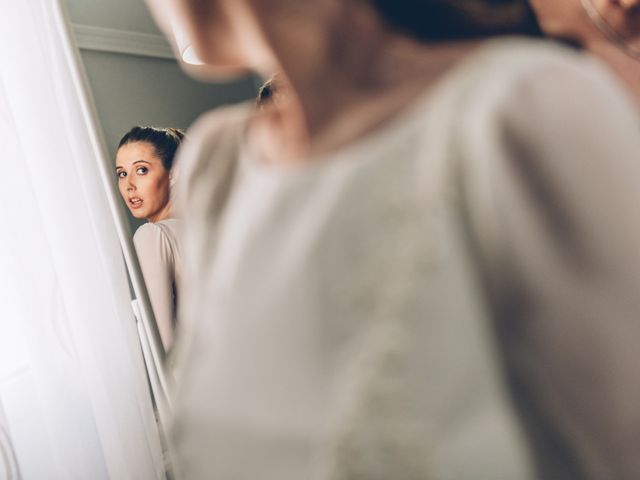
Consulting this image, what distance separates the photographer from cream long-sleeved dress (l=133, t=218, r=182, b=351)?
5.34 ft

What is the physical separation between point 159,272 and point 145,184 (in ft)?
1.34

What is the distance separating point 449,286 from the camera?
263 millimetres

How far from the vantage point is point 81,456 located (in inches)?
56.9

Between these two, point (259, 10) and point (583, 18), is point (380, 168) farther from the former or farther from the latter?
point (583, 18)

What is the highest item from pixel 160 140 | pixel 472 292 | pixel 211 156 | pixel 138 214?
pixel 160 140

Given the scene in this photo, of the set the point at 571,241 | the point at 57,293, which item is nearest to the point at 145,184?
the point at 57,293

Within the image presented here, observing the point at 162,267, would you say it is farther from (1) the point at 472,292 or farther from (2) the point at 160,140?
(1) the point at 472,292

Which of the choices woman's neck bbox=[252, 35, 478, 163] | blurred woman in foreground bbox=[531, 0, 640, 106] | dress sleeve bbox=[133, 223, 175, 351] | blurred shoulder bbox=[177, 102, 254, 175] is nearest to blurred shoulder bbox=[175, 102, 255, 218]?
blurred shoulder bbox=[177, 102, 254, 175]

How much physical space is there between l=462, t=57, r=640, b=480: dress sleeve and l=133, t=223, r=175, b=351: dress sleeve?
146 centimetres

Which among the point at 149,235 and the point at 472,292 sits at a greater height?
the point at 149,235

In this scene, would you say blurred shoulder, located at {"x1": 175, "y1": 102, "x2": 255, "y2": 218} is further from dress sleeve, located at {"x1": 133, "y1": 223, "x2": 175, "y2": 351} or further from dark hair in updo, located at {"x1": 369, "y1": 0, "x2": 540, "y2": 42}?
dress sleeve, located at {"x1": 133, "y1": 223, "x2": 175, "y2": 351}

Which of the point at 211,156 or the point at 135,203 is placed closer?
the point at 211,156

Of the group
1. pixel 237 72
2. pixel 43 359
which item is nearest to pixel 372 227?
pixel 237 72

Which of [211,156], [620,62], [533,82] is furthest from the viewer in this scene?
[620,62]
